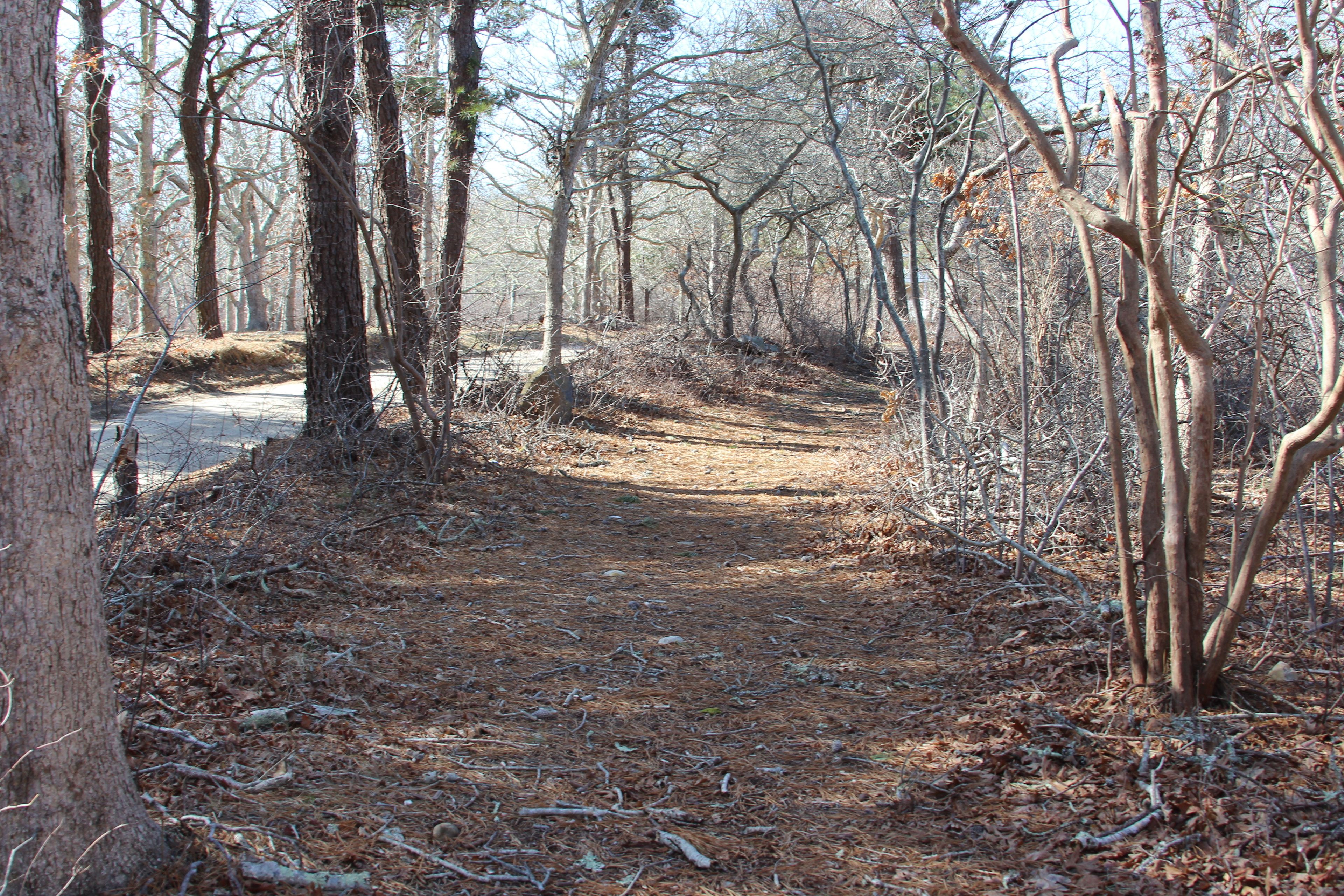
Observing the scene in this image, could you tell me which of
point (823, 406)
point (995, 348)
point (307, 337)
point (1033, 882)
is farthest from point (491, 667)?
point (823, 406)

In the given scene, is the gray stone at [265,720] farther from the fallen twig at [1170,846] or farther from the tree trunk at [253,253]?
the tree trunk at [253,253]

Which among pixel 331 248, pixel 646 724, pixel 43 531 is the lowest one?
pixel 646 724

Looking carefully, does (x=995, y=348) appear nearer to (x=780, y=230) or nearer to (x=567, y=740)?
(x=567, y=740)

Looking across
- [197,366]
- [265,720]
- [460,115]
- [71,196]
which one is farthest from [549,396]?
[71,196]

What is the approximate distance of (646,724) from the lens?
137 inches

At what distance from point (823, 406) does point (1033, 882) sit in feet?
41.0

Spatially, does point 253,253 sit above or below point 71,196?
above

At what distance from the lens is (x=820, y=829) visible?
2713 millimetres

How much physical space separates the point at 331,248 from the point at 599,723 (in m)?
5.14

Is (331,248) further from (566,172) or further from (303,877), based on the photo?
(303,877)

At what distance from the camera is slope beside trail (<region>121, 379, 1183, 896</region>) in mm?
2490

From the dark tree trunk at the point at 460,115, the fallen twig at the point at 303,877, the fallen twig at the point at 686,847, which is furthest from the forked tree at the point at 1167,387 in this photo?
the dark tree trunk at the point at 460,115

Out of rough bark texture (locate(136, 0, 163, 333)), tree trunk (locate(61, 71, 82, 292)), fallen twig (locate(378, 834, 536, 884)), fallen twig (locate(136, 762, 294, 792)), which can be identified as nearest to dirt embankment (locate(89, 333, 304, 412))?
tree trunk (locate(61, 71, 82, 292))

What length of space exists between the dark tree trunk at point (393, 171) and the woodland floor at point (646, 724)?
76.4 inches
